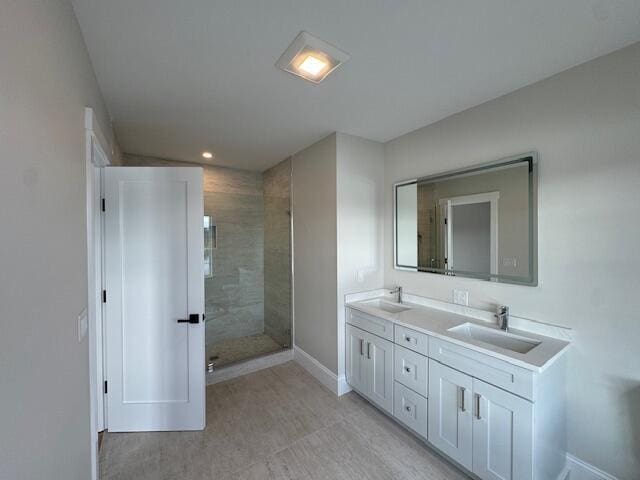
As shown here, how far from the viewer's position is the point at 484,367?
151 centimetres

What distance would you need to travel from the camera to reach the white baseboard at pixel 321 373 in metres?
2.53

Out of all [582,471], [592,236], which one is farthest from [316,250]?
[582,471]

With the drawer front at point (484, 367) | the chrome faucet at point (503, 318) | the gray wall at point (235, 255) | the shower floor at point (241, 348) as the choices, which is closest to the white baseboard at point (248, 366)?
the shower floor at point (241, 348)

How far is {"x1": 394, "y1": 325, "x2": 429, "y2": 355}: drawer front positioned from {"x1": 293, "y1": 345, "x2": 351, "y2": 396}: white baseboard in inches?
34.2

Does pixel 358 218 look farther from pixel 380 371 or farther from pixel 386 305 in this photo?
pixel 380 371

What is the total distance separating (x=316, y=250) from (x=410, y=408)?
5.34 feet

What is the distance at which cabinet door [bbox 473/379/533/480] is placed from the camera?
1346 mm

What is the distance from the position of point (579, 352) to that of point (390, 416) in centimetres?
139

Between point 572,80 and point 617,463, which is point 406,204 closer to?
point 572,80

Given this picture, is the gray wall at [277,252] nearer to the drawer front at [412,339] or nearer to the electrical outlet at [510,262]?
the drawer front at [412,339]

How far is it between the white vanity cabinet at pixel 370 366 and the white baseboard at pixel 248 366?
96 centimetres

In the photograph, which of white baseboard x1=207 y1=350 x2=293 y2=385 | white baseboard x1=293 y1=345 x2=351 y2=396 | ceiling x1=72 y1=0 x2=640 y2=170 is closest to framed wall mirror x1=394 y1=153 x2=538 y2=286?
ceiling x1=72 y1=0 x2=640 y2=170

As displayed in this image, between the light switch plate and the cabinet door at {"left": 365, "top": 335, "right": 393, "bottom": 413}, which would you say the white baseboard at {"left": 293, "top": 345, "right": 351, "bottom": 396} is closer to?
the cabinet door at {"left": 365, "top": 335, "right": 393, "bottom": 413}

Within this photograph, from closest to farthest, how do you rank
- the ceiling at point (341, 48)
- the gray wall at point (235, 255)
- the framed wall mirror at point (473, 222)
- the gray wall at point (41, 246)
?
the gray wall at point (41, 246) → the ceiling at point (341, 48) → the framed wall mirror at point (473, 222) → the gray wall at point (235, 255)
